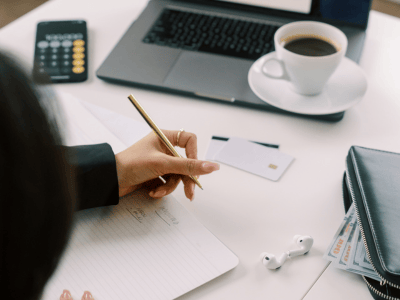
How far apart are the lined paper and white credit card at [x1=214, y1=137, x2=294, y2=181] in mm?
125

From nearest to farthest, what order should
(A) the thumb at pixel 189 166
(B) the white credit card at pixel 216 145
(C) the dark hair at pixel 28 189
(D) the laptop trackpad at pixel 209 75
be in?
1. (C) the dark hair at pixel 28 189
2. (A) the thumb at pixel 189 166
3. (B) the white credit card at pixel 216 145
4. (D) the laptop trackpad at pixel 209 75

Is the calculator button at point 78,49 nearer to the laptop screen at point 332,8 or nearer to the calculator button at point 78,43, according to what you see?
the calculator button at point 78,43

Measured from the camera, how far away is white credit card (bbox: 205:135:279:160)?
0.62 metres

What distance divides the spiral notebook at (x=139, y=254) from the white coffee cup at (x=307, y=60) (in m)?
0.31

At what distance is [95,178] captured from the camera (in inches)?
21.0

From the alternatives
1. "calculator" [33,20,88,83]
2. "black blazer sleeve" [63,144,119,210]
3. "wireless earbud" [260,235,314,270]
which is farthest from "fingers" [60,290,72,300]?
"calculator" [33,20,88,83]

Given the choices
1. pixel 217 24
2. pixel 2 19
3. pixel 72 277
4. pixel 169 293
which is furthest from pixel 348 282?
pixel 2 19

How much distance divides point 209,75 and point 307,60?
0.66 feet

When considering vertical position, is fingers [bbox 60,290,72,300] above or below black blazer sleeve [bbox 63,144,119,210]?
below

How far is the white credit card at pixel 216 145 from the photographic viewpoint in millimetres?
623

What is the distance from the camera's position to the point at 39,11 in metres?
0.97

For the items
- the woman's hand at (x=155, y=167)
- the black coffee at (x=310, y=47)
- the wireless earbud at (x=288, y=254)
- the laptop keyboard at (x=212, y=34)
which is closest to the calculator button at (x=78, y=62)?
the laptop keyboard at (x=212, y=34)

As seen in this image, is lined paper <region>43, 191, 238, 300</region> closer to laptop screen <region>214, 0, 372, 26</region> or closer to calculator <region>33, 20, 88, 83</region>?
calculator <region>33, 20, 88, 83</region>

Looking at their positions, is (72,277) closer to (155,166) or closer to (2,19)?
(155,166)
